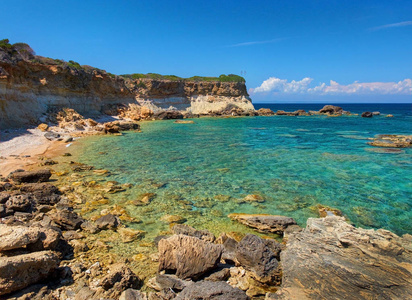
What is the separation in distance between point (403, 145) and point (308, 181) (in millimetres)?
15217

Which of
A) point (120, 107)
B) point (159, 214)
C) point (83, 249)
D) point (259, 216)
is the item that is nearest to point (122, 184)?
point (159, 214)

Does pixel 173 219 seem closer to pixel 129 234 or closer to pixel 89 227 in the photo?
pixel 129 234

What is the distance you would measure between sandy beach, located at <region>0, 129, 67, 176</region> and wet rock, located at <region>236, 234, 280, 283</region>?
12895 mm

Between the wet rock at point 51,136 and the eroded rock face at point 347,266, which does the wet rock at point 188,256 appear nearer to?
the eroded rock face at point 347,266

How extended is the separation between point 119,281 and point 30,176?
9177 millimetres

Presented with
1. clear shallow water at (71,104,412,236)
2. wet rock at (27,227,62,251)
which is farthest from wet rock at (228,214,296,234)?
wet rock at (27,227,62,251)

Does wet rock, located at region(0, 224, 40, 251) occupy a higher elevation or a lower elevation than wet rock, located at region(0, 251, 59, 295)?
higher

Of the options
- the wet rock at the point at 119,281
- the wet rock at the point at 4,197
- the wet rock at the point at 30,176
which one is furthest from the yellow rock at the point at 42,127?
the wet rock at the point at 119,281

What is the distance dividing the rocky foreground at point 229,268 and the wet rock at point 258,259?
0.02 m

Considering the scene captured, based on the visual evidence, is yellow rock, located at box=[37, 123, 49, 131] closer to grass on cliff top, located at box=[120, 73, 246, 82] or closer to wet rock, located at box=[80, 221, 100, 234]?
wet rock, located at box=[80, 221, 100, 234]

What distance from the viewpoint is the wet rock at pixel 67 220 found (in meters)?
7.34

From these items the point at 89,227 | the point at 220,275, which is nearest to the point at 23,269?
the point at 89,227

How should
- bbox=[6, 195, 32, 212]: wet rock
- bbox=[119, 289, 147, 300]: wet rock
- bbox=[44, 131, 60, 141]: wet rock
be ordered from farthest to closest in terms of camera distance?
Answer: bbox=[44, 131, 60, 141]: wet rock → bbox=[6, 195, 32, 212]: wet rock → bbox=[119, 289, 147, 300]: wet rock

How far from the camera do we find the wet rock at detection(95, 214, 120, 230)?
7500 millimetres
